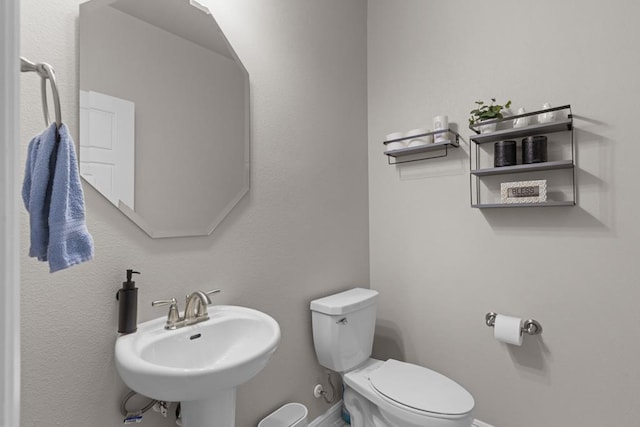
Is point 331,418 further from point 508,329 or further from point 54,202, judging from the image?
point 54,202

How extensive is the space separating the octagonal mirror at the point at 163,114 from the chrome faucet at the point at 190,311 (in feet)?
0.80

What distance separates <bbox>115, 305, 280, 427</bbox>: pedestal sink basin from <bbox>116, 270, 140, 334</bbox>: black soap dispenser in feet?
0.10

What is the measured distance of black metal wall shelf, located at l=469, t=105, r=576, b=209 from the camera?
4.75 ft

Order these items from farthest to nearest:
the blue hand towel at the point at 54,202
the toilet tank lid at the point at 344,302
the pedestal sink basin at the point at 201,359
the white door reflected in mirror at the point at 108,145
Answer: the toilet tank lid at the point at 344,302, the white door reflected in mirror at the point at 108,145, the pedestal sink basin at the point at 201,359, the blue hand towel at the point at 54,202

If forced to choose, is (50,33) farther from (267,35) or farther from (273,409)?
(273,409)

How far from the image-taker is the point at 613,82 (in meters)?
1.41

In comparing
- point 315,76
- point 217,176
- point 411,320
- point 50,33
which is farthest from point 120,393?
point 315,76

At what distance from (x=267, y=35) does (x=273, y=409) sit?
1.79 m

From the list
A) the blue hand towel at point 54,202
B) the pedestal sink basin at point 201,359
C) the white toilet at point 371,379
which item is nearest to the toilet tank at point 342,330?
→ the white toilet at point 371,379

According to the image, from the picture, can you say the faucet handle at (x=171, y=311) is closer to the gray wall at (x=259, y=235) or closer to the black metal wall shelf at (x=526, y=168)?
the gray wall at (x=259, y=235)

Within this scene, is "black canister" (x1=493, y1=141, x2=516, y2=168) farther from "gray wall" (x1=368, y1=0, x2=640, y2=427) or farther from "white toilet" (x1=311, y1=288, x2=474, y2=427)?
"white toilet" (x1=311, y1=288, x2=474, y2=427)

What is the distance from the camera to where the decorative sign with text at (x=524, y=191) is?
58.7 inches

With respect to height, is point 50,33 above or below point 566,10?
below

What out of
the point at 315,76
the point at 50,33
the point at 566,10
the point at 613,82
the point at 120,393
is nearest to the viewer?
the point at 50,33
